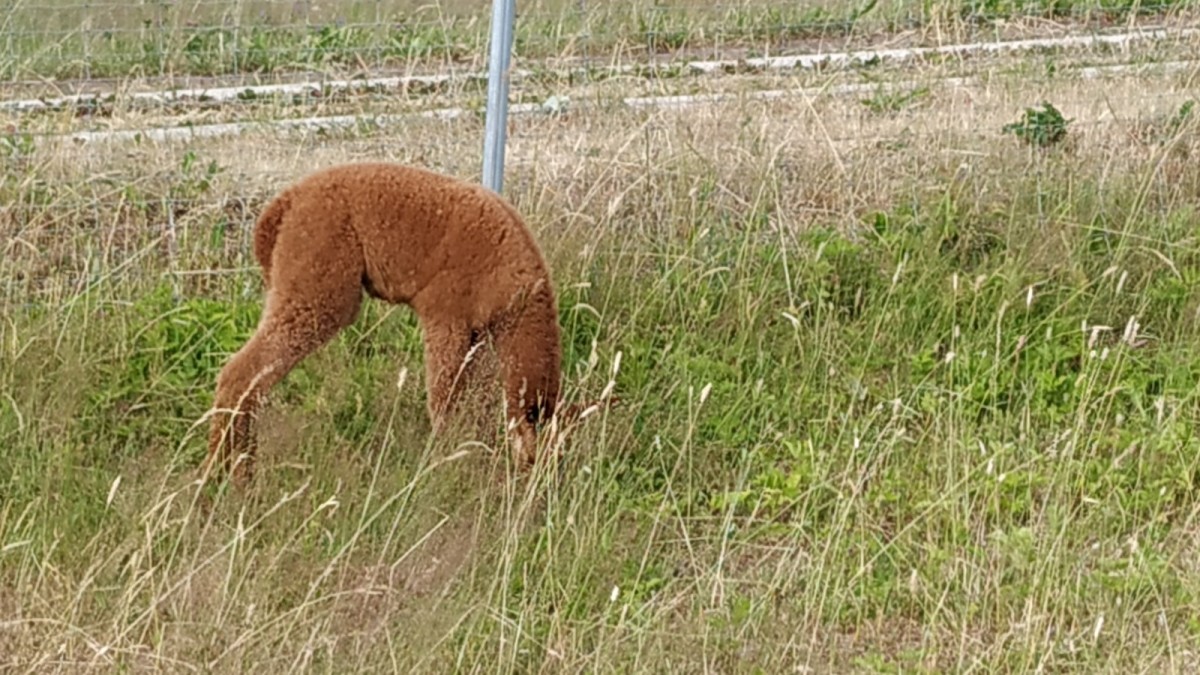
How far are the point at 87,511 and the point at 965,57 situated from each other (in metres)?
6.36

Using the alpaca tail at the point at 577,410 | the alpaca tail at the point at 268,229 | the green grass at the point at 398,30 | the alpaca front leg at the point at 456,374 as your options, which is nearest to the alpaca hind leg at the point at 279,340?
the alpaca tail at the point at 268,229

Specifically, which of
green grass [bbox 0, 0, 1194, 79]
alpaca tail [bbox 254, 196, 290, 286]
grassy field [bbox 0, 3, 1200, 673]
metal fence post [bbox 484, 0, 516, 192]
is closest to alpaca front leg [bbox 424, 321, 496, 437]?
grassy field [bbox 0, 3, 1200, 673]

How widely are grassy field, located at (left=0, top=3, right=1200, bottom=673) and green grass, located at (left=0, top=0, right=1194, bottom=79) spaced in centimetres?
183

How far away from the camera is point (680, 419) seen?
19.1 ft

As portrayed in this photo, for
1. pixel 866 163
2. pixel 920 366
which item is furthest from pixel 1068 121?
pixel 920 366

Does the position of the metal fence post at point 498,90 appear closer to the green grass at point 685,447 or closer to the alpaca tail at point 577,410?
the green grass at point 685,447

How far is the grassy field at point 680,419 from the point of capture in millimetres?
4562

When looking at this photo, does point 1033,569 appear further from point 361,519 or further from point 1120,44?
point 1120,44

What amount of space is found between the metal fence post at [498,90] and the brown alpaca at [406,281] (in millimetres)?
929

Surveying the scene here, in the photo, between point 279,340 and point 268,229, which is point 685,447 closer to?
point 279,340

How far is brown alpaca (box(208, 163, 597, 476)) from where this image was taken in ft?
17.0

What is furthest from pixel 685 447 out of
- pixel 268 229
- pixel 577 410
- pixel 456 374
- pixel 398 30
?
pixel 398 30

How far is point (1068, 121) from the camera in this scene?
7711 millimetres

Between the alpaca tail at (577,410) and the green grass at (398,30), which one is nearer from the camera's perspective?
the alpaca tail at (577,410)
